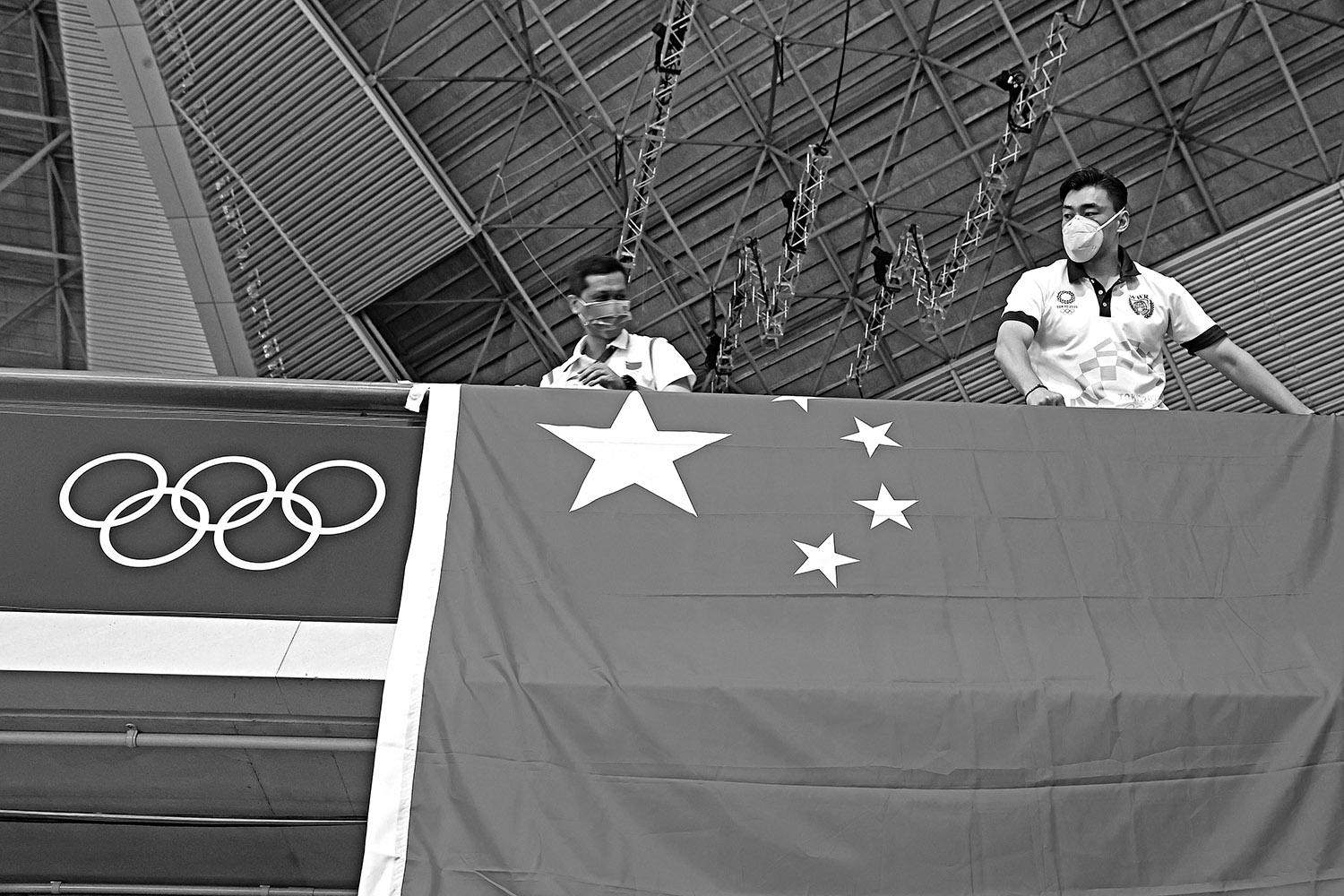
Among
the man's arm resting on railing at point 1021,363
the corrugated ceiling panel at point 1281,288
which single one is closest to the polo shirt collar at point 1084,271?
the man's arm resting on railing at point 1021,363

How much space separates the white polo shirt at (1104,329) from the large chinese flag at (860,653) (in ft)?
1.24

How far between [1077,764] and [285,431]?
92.6 inches

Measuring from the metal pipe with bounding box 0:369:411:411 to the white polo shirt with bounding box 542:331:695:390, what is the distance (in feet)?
2.54

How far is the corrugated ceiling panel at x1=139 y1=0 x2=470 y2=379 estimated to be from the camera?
45.0 feet

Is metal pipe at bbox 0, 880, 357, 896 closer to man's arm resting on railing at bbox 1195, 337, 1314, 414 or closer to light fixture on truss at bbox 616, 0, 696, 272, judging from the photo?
man's arm resting on railing at bbox 1195, 337, 1314, 414

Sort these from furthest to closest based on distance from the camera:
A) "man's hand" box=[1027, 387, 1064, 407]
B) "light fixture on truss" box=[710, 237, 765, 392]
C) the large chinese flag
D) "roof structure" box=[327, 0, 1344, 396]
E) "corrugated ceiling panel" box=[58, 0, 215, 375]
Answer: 1. "light fixture on truss" box=[710, 237, 765, 392]
2. "roof structure" box=[327, 0, 1344, 396]
3. "corrugated ceiling panel" box=[58, 0, 215, 375]
4. "man's hand" box=[1027, 387, 1064, 407]
5. the large chinese flag

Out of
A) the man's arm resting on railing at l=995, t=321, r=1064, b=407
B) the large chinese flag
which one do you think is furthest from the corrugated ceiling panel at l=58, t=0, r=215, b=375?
the man's arm resting on railing at l=995, t=321, r=1064, b=407

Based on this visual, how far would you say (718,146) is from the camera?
16.1 m

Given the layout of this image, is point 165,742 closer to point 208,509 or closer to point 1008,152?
point 208,509

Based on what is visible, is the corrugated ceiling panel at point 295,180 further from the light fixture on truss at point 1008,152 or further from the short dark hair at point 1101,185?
the short dark hair at point 1101,185

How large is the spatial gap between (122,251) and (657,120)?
6035 millimetres

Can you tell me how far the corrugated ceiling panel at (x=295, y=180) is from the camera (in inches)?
540

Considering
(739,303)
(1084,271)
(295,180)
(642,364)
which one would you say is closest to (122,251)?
(295,180)

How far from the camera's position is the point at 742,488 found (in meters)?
3.88
